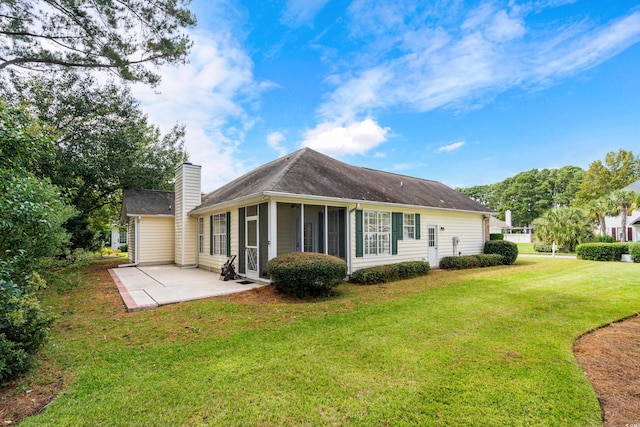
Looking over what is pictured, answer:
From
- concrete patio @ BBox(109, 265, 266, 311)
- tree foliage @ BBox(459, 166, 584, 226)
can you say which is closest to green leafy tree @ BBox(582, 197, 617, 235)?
concrete patio @ BBox(109, 265, 266, 311)

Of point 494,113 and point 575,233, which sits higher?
point 494,113

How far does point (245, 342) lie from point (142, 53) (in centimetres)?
952

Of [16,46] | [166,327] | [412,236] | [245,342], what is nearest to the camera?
[245,342]

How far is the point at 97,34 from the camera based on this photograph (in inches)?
333

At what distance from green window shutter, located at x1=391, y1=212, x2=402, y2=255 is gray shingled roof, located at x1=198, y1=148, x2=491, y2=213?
588 mm

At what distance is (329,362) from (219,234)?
9094mm

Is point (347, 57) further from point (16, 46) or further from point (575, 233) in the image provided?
point (575, 233)

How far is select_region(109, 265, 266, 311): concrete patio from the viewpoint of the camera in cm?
694

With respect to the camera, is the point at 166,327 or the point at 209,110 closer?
the point at 166,327

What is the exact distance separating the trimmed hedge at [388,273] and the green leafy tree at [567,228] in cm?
1732

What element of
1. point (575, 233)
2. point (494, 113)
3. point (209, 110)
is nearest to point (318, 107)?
point (209, 110)

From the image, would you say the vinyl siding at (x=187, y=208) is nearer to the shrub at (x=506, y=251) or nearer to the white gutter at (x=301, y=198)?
the white gutter at (x=301, y=198)

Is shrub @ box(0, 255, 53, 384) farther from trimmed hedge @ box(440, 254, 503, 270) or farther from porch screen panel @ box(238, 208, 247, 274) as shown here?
trimmed hedge @ box(440, 254, 503, 270)

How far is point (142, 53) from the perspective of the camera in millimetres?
9102
